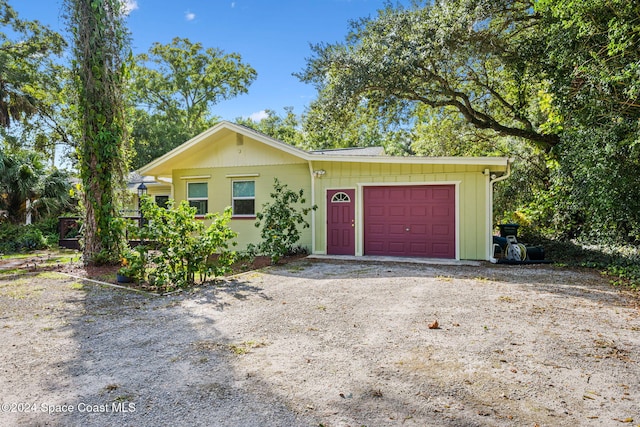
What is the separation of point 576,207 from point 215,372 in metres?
8.98

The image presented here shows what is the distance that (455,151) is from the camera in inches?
596

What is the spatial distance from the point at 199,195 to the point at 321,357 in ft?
31.6

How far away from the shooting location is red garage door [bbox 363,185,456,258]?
948 centimetres

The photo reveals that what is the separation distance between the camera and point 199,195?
11.9 m

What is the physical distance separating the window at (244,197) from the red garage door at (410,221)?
11.3 feet

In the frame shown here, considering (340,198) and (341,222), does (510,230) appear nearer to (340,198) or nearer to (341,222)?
(341,222)

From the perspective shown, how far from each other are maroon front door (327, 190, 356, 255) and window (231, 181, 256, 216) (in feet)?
8.04

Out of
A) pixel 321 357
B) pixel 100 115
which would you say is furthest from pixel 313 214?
pixel 321 357

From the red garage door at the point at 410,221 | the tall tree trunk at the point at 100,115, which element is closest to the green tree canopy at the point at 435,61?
the red garage door at the point at 410,221

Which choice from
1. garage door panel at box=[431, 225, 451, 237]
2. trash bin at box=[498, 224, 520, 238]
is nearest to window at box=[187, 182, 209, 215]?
garage door panel at box=[431, 225, 451, 237]

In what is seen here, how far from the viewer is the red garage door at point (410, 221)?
31.1 ft

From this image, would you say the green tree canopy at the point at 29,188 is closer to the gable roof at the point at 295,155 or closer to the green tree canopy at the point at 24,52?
the green tree canopy at the point at 24,52

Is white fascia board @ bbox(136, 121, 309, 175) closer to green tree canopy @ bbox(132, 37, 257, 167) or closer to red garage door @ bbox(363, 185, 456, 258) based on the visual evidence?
red garage door @ bbox(363, 185, 456, 258)

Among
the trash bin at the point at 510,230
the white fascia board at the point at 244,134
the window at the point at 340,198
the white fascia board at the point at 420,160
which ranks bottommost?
the trash bin at the point at 510,230
